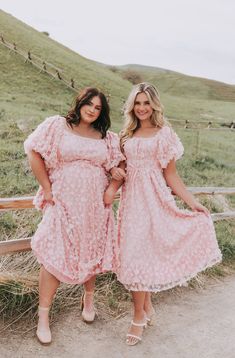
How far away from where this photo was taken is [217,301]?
5000mm

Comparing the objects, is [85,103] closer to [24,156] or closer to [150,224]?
[150,224]

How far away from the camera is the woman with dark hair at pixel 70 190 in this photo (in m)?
3.71

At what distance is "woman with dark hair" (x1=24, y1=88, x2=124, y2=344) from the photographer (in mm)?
3713

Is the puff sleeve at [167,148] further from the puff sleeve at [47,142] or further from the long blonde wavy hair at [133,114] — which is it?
the puff sleeve at [47,142]

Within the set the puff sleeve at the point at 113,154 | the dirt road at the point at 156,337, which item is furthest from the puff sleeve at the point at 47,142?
the dirt road at the point at 156,337

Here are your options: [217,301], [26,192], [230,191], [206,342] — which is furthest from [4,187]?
[206,342]

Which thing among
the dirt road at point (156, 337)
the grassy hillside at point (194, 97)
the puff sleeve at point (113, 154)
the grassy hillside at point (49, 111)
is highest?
the puff sleeve at point (113, 154)

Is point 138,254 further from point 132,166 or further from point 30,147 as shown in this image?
point 30,147

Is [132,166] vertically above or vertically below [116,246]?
above

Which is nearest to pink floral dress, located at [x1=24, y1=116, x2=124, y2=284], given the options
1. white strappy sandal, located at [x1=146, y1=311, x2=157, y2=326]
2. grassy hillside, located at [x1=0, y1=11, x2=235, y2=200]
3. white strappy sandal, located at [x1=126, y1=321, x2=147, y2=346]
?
white strappy sandal, located at [x1=126, y1=321, x2=147, y2=346]

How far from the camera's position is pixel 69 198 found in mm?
3738

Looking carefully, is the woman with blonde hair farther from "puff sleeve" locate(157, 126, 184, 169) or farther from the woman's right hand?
the woman's right hand

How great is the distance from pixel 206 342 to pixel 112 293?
3.42 ft

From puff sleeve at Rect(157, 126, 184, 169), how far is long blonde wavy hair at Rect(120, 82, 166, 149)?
88 millimetres
